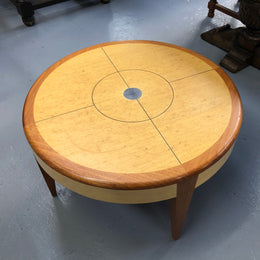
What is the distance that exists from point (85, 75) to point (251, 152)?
117 cm

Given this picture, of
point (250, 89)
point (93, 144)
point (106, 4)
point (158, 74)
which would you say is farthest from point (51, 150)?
point (106, 4)

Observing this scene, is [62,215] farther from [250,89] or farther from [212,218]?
[250,89]

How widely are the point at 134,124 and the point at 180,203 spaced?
16.2 inches

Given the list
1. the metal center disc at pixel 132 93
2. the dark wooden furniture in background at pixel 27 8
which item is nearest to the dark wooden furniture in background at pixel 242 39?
the metal center disc at pixel 132 93

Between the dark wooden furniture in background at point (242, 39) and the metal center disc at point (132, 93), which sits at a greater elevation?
the metal center disc at point (132, 93)

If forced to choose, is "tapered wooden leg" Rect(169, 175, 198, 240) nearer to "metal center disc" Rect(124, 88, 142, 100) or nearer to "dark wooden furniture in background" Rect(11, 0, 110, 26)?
"metal center disc" Rect(124, 88, 142, 100)

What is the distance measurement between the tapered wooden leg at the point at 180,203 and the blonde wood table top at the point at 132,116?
7cm

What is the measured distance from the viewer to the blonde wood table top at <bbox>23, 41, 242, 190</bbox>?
3.71ft

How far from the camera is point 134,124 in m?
1.32

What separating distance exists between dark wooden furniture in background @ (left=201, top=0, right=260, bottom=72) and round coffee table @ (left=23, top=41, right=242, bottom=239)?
3.05 feet

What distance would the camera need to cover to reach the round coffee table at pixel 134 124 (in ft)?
3.68

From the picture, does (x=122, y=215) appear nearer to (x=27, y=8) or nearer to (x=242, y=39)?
(x=242, y=39)

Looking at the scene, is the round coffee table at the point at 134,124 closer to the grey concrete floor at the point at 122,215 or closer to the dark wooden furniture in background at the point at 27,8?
the grey concrete floor at the point at 122,215

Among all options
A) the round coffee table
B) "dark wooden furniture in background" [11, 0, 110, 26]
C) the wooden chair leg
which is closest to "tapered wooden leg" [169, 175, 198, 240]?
the round coffee table
